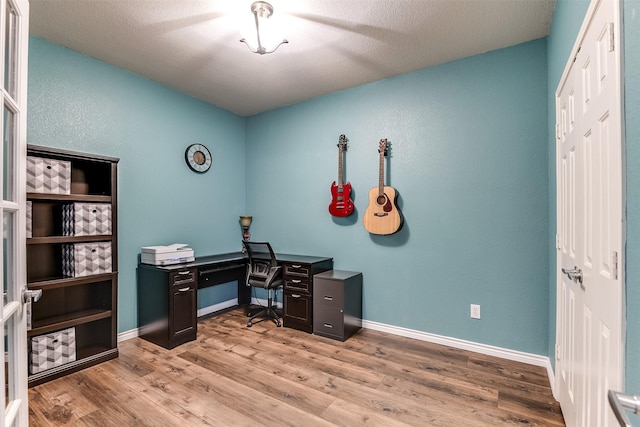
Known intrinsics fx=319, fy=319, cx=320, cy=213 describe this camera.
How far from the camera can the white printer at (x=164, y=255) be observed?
2.97m

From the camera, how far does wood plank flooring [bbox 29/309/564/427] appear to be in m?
1.87

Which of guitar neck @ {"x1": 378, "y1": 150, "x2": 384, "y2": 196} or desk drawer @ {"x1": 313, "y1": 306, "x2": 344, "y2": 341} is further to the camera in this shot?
guitar neck @ {"x1": 378, "y1": 150, "x2": 384, "y2": 196}

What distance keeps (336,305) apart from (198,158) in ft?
7.59

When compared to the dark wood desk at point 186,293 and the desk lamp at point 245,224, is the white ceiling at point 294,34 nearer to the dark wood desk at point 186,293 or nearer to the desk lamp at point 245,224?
the desk lamp at point 245,224

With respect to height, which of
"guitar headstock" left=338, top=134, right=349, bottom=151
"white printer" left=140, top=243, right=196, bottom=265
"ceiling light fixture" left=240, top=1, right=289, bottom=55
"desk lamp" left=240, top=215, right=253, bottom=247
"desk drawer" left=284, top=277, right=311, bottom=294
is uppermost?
"ceiling light fixture" left=240, top=1, right=289, bottom=55

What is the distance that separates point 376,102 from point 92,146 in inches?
106

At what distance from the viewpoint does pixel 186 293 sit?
296cm

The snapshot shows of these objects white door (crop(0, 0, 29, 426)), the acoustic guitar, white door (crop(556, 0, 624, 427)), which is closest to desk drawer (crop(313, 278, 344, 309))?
the acoustic guitar

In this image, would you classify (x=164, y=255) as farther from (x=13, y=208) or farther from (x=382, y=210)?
(x=382, y=210)

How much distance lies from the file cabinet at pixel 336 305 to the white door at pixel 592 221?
1.66m

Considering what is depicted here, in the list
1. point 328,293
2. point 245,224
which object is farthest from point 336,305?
point 245,224

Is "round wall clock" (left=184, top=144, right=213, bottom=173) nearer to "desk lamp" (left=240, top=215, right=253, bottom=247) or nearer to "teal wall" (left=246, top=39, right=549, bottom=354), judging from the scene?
"desk lamp" (left=240, top=215, right=253, bottom=247)

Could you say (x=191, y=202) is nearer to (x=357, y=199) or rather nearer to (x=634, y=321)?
(x=357, y=199)

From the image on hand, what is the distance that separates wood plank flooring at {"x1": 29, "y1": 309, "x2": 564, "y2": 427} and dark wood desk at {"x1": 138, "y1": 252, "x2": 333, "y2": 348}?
15 cm
